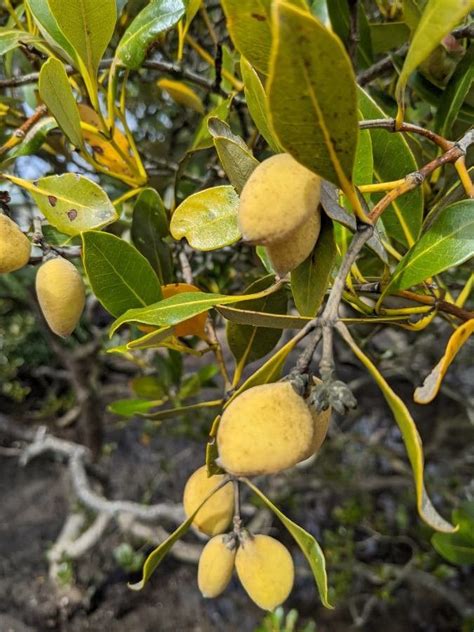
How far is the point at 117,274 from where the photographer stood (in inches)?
25.7

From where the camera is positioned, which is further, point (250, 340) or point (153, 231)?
point (153, 231)

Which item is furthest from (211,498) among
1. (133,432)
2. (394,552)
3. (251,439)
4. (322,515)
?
(133,432)

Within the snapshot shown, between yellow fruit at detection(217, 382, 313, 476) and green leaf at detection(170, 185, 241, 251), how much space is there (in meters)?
0.18

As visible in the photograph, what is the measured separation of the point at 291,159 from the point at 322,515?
2.38 metres

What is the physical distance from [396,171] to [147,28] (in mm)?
331

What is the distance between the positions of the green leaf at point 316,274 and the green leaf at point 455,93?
1.09 feet

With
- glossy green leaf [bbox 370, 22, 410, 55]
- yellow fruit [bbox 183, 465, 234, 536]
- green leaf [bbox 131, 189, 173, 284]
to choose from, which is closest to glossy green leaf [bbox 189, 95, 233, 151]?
green leaf [bbox 131, 189, 173, 284]

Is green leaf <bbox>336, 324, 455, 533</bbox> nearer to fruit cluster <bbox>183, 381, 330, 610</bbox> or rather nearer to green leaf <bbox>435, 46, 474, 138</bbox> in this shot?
fruit cluster <bbox>183, 381, 330, 610</bbox>

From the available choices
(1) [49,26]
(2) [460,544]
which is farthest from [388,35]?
(2) [460,544]

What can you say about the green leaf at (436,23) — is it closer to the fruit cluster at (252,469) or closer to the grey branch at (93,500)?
the fruit cluster at (252,469)

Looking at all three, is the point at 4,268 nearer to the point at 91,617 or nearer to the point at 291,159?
the point at 291,159

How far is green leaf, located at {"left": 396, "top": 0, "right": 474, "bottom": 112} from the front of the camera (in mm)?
383

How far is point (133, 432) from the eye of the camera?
340cm

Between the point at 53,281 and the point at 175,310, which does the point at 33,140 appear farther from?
the point at 175,310
